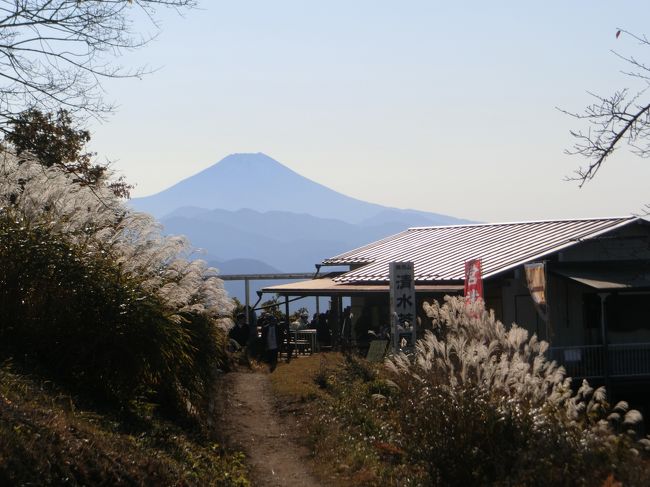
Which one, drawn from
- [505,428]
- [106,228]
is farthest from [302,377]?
[505,428]

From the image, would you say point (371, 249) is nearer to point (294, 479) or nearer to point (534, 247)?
point (534, 247)

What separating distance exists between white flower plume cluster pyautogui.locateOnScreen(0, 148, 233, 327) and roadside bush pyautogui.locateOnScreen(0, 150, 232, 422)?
2 centimetres

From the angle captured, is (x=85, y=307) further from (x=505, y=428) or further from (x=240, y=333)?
(x=240, y=333)

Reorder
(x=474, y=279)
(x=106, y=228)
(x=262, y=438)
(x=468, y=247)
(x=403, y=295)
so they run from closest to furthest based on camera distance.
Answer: (x=106, y=228) → (x=262, y=438) → (x=403, y=295) → (x=474, y=279) → (x=468, y=247)

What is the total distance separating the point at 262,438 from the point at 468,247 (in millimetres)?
15963

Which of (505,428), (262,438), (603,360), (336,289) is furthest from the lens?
(336,289)

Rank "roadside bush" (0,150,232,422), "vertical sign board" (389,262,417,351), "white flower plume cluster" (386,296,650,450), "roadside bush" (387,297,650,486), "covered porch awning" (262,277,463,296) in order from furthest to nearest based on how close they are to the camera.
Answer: "covered porch awning" (262,277,463,296) < "vertical sign board" (389,262,417,351) < "roadside bush" (0,150,232,422) < "white flower plume cluster" (386,296,650,450) < "roadside bush" (387,297,650,486)

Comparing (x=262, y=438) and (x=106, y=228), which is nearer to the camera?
(x=106, y=228)

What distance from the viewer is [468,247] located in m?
27.5

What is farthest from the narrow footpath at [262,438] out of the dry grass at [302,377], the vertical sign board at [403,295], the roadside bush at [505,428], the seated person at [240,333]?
the seated person at [240,333]

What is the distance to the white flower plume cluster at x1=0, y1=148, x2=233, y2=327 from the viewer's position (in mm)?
11188

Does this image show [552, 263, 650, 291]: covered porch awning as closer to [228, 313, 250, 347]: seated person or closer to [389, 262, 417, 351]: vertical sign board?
[389, 262, 417, 351]: vertical sign board

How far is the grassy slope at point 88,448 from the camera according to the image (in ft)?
23.8

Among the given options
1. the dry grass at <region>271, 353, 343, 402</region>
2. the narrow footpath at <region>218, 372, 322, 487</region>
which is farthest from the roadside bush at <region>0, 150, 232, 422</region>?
the dry grass at <region>271, 353, 343, 402</region>
